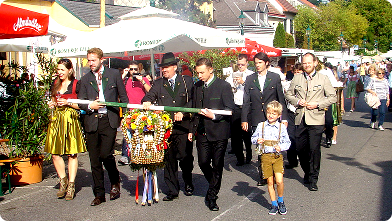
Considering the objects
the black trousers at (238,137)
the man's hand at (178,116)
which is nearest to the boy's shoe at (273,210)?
the man's hand at (178,116)

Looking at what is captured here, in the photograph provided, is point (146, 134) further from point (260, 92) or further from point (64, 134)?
point (260, 92)

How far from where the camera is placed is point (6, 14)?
662 cm

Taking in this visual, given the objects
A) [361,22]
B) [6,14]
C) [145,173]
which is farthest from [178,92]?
[361,22]

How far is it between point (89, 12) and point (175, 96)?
18113mm

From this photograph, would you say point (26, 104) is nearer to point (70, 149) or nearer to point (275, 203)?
point (70, 149)

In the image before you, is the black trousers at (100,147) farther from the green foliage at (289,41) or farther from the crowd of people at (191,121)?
the green foliage at (289,41)

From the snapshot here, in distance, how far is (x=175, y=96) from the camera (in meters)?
6.36

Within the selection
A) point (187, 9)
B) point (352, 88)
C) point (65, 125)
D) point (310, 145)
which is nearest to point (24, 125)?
point (65, 125)

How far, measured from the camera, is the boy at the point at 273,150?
578 centimetres

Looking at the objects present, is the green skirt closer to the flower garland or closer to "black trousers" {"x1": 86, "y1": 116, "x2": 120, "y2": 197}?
"black trousers" {"x1": 86, "y1": 116, "x2": 120, "y2": 197}

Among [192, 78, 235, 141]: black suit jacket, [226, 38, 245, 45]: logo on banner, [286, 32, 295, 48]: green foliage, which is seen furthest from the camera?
[286, 32, 295, 48]: green foliage

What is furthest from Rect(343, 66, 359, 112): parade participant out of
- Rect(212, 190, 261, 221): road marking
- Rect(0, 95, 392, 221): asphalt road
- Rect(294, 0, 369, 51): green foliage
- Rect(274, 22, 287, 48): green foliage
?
Rect(294, 0, 369, 51): green foliage

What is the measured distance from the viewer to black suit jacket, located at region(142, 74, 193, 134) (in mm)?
6332

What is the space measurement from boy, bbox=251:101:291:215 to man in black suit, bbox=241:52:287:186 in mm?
1227
